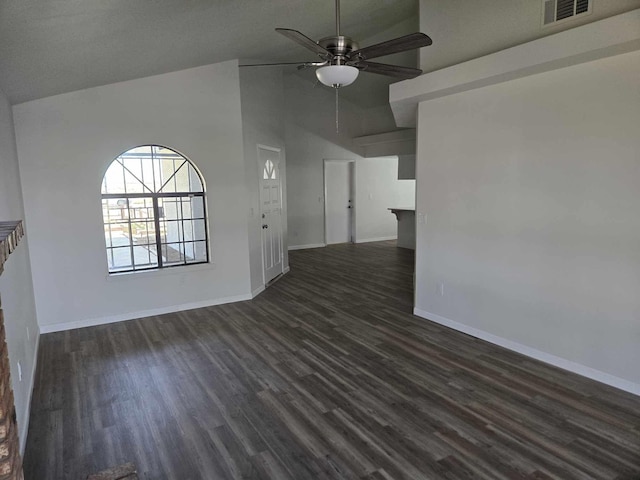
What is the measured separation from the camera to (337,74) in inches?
101

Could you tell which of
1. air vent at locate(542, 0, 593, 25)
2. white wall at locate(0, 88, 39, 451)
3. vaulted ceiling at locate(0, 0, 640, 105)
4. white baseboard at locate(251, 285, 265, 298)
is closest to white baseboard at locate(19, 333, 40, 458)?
white wall at locate(0, 88, 39, 451)

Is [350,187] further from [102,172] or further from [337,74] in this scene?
[337,74]

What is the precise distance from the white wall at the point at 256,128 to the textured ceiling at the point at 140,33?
44 cm

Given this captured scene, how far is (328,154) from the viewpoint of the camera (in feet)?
30.1

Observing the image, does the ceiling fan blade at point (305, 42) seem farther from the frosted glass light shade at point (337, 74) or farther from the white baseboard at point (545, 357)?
the white baseboard at point (545, 357)

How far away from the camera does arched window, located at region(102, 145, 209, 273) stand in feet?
14.9

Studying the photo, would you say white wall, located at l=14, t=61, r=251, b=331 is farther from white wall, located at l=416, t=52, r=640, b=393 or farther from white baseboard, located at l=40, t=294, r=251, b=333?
white wall, located at l=416, t=52, r=640, b=393

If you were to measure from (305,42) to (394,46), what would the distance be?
0.56 meters

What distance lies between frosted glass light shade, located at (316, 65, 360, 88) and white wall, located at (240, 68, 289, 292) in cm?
269

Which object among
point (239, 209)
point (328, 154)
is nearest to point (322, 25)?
point (239, 209)

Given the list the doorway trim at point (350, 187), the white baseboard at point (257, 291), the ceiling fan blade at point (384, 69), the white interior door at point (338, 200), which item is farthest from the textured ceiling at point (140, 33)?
the white interior door at point (338, 200)

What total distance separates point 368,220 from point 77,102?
6.92 m

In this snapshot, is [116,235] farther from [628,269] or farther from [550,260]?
[628,269]

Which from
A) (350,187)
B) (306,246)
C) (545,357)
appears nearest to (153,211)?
(545,357)
